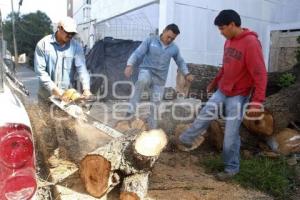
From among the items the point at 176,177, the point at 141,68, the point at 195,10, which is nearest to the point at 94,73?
the point at 195,10

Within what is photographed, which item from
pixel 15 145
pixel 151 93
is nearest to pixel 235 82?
pixel 151 93

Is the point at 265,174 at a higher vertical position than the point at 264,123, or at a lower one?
lower

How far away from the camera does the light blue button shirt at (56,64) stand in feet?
13.8

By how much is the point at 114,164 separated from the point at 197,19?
23.9 ft

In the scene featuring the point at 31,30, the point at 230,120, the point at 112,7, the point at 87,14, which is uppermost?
the point at 87,14

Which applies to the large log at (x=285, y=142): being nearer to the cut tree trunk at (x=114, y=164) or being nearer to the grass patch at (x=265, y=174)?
the grass patch at (x=265, y=174)

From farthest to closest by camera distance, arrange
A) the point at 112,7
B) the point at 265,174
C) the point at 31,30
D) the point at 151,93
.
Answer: the point at 31,30
the point at 112,7
the point at 151,93
the point at 265,174

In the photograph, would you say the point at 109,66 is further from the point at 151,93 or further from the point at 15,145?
the point at 15,145

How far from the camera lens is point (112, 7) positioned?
47.9ft

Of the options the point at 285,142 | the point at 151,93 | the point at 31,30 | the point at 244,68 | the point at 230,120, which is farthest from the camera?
the point at 31,30

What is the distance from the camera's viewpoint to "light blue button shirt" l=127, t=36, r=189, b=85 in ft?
18.8

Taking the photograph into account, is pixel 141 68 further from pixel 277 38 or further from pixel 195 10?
pixel 277 38

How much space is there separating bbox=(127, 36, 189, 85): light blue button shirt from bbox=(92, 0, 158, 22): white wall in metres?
4.77

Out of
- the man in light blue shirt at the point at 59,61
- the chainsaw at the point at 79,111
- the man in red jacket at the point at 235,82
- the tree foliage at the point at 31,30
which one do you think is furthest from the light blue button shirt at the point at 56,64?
the tree foliage at the point at 31,30
